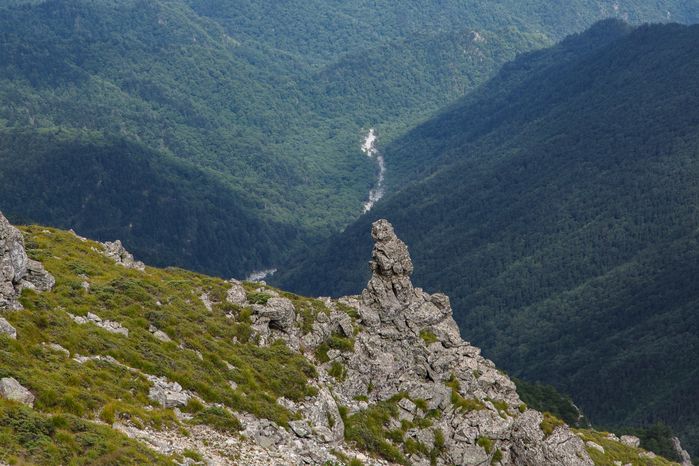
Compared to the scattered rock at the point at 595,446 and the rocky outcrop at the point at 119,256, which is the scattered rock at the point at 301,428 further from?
the scattered rock at the point at 595,446

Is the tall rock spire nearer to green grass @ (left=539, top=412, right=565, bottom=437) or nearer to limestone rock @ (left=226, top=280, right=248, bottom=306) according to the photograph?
limestone rock @ (left=226, top=280, right=248, bottom=306)

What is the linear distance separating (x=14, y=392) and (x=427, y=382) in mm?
39883

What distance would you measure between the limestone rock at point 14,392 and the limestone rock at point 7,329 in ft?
19.2

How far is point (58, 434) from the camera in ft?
187

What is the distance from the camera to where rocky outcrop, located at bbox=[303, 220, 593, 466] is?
85.6 meters

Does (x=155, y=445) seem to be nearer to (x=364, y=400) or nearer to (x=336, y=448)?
(x=336, y=448)

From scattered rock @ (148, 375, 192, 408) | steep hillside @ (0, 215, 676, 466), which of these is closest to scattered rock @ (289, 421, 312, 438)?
steep hillside @ (0, 215, 676, 466)

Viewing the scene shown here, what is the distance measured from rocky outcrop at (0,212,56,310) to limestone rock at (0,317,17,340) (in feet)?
12.4

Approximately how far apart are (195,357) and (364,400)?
15.3 m

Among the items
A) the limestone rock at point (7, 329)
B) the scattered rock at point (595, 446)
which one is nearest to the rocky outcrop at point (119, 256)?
the limestone rock at point (7, 329)

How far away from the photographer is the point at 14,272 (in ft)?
240

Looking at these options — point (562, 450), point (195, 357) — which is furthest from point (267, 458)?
point (562, 450)

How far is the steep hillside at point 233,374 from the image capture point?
62144 millimetres

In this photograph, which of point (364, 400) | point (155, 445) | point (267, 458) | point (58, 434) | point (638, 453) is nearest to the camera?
point (58, 434)
